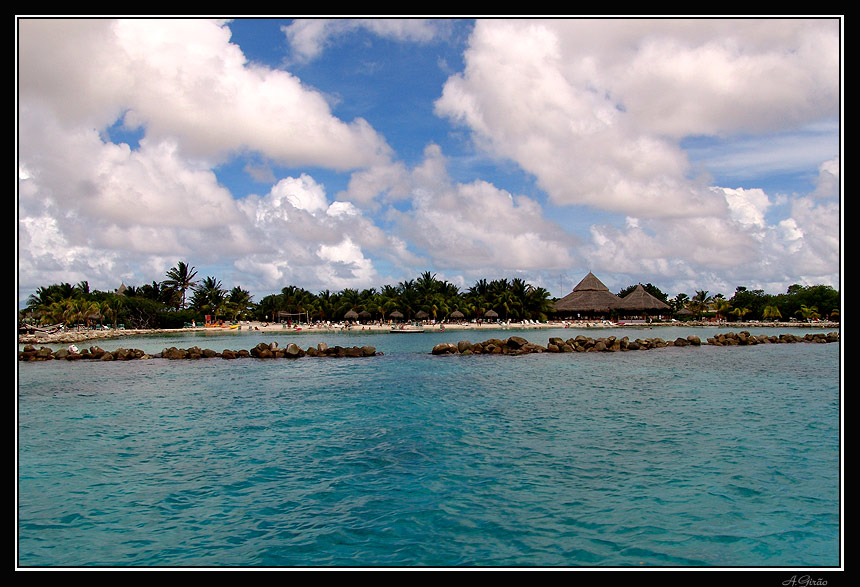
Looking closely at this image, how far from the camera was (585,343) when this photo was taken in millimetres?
37906

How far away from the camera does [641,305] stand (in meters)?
81.8

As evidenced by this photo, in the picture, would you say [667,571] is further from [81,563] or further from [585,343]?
[585,343]

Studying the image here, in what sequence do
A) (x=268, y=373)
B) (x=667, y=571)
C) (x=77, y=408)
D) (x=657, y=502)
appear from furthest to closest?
(x=268, y=373) → (x=77, y=408) → (x=657, y=502) → (x=667, y=571)

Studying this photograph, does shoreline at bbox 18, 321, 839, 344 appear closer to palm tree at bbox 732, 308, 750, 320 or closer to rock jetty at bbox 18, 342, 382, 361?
palm tree at bbox 732, 308, 750, 320

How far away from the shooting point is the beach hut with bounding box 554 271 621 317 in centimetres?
8144

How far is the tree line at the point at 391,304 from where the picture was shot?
7512 cm

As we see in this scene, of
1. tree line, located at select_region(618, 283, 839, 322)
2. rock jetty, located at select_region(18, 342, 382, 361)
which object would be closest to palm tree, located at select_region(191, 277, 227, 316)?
rock jetty, located at select_region(18, 342, 382, 361)

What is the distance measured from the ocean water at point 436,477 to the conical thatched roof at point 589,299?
62.2 metres

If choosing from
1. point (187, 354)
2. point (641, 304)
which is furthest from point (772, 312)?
point (187, 354)

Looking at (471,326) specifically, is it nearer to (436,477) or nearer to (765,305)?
(765,305)

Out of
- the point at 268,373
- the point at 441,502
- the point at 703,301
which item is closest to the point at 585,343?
the point at 268,373

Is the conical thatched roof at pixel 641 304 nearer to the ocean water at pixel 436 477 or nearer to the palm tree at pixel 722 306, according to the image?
the palm tree at pixel 722 306

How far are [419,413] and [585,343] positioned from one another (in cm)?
2535

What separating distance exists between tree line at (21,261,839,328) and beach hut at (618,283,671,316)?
5380 millimetres
